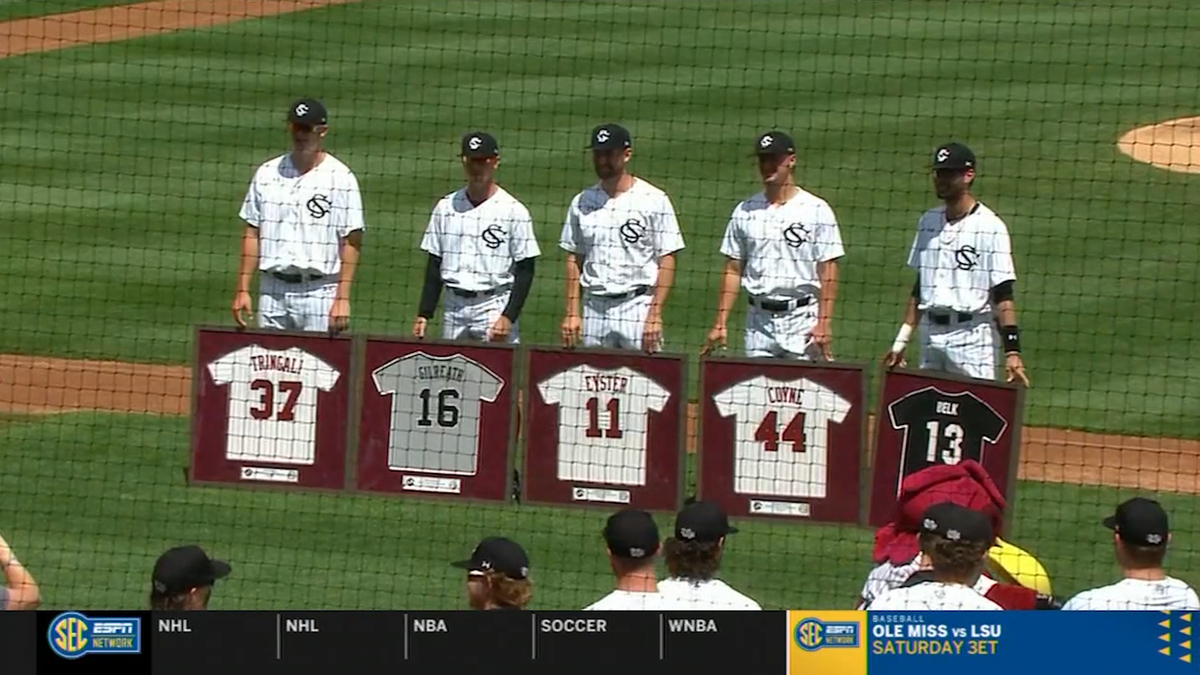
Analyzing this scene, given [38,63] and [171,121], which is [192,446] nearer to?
[171,121]

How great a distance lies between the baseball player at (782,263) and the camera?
10297 mm

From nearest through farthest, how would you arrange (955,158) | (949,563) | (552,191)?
(949,563)
(955,158)
(552,191)

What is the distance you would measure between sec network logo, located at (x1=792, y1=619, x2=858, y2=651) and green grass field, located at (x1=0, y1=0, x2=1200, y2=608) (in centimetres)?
327

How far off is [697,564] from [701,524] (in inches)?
5.8

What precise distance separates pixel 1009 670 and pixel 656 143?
13046mm

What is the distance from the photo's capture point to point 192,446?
10.0 m

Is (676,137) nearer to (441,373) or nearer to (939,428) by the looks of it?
(441,373)

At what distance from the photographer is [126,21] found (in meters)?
23.0

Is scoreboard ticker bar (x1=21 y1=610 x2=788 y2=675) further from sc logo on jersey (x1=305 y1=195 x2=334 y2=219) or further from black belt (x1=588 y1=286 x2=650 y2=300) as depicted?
sc logo on jersey (x1=305 y1=195 x2=334 y2=219)

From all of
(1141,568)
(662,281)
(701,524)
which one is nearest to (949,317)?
(662,281)

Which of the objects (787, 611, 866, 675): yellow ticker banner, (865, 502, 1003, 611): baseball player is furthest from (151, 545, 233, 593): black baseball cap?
(865, 502, 1003, 611): baseball player

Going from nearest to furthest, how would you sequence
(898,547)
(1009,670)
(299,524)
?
1. (1009,670)
2. (898,547)
3. (299,524)

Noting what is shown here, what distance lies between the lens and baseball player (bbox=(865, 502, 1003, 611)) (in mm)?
6137

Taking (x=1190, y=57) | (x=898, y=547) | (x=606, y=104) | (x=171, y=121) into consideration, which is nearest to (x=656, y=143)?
(x=606, y=104)
